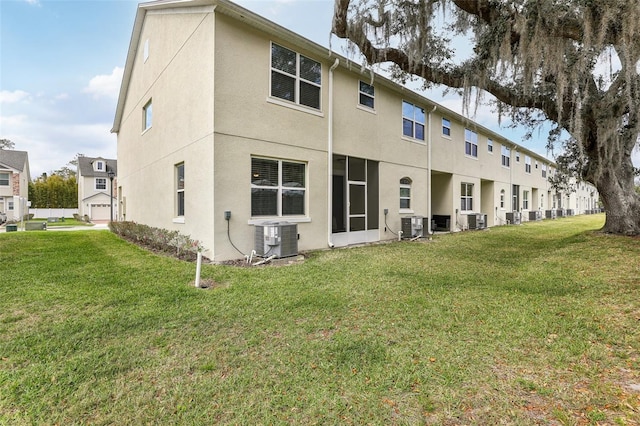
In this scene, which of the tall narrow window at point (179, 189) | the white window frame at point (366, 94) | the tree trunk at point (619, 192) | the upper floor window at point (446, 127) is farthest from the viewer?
the upper floor window at point (446, 127)

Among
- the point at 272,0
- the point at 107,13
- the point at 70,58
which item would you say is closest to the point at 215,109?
the point at 272,0

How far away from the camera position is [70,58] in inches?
498

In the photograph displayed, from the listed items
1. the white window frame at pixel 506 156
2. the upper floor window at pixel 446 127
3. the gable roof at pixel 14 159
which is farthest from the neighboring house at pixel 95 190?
the white window frame at pixel 506 156

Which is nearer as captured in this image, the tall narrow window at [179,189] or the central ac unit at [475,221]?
the tall narrow window at [179,189]

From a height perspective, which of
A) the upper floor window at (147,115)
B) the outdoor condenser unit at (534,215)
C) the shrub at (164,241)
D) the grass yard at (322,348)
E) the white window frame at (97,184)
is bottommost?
the grass yard at (322,348)

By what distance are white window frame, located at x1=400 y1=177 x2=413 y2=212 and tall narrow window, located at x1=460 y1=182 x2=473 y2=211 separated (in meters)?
4.78

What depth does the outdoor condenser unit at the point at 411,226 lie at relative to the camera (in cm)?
1129

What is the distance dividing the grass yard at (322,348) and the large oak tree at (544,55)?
4.22 metres

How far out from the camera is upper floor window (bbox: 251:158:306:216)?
24.4ft

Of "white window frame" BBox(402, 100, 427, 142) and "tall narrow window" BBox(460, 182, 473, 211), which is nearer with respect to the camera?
"white window frame" BBox(402, 100, 427, 142)

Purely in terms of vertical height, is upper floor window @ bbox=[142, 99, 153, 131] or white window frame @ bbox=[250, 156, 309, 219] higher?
upper floor window @ bbox=[142, 99, 153, 131]

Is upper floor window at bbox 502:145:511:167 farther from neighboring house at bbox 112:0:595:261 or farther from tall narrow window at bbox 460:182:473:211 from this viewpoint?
neighboring house at bbox 112:0:595:261

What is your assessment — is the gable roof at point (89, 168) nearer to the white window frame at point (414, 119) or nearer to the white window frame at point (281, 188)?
the white window frame at point (281, 188)

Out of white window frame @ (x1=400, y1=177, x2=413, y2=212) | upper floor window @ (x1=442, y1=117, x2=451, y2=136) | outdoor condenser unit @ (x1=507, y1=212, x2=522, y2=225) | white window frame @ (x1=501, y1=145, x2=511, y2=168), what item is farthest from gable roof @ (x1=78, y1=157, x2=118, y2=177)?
outdoor condenser unit @ (x1=507, y1=212, x2=522, y2=225)
